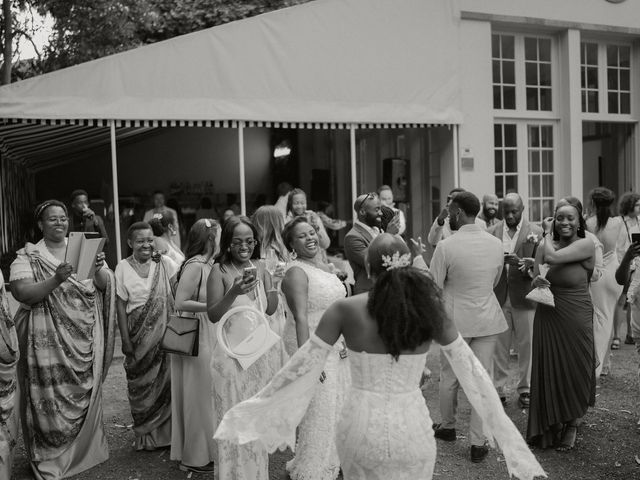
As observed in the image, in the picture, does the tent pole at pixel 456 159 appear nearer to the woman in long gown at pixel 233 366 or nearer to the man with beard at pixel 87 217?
the man with beard at pixel 87 217

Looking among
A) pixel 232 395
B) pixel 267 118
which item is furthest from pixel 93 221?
pixel 232 395

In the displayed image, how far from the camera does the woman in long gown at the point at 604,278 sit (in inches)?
289

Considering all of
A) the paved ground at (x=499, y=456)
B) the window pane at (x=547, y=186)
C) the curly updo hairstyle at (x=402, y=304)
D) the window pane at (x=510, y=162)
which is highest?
the window pane at (x=510, y=162)

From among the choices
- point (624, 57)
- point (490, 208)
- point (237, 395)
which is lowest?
point (237, 395)

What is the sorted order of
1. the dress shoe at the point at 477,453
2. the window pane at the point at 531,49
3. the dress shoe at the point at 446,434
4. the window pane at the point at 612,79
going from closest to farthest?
the dress shoe at the point at 477,453, the dress shoe at the point at 446,434, the window pane at the point at 531,49, the window pane at the point at 612,79

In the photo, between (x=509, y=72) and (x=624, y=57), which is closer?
(x=509, y=72)

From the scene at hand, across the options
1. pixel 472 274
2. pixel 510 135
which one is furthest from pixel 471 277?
pixel 510 135

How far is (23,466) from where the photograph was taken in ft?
17.2

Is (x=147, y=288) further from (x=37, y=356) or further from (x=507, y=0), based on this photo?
(x=507, y=0)

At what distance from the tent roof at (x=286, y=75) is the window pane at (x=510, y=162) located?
4.38 feet

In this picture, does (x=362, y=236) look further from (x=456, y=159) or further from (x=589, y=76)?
(x=589, y=76)

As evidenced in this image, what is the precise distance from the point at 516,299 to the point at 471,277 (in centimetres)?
166

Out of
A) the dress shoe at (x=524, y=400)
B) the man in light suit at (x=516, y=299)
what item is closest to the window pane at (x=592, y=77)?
the man in light suit at (x=516, y=299)

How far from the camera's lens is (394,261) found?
308 centimetres
